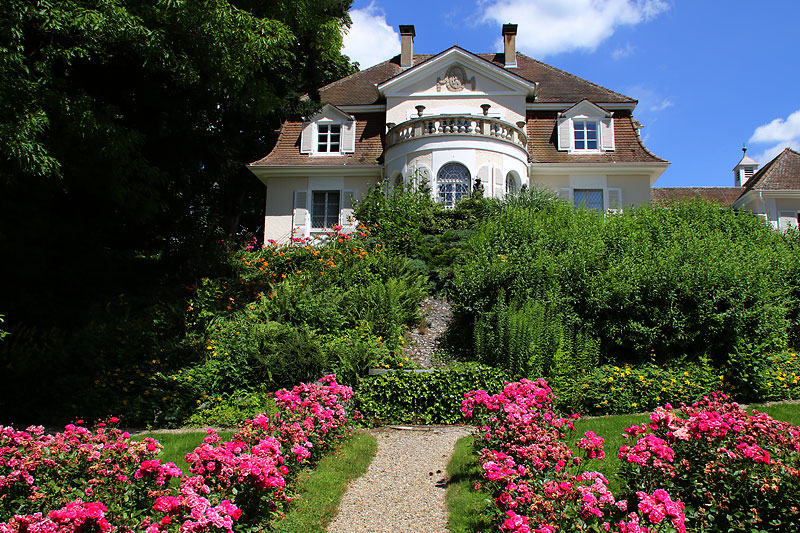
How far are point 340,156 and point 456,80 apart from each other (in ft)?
17.3

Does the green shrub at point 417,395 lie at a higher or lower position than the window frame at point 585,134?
lower

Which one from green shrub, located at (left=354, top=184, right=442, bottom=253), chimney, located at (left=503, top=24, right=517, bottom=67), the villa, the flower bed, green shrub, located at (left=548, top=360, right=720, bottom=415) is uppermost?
chimney, located at (left=503, top=24, right=517, bottom=67)

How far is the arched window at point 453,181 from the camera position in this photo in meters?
20.3

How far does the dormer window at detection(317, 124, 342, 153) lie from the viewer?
22719mm

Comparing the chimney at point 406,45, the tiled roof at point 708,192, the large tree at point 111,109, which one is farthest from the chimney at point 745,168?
the large tree at point 111,109

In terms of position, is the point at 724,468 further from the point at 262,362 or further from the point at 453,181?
the point at 453,181

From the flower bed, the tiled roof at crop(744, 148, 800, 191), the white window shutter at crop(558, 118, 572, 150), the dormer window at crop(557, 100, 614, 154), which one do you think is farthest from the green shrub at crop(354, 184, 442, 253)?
the tiled roof at crop(744, 148, 800, 191)

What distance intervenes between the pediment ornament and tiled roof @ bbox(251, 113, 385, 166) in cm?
281

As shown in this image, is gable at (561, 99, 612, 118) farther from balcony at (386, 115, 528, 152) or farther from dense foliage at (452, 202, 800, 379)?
dense foliage at (452, 202, 800, 379)

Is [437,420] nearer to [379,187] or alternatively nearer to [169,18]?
Result: [169,18]

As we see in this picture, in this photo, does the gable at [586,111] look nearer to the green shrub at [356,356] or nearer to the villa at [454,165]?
the villa at [454,165]

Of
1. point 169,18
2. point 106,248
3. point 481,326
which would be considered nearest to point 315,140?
point 106,248

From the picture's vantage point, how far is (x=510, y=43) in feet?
82.1

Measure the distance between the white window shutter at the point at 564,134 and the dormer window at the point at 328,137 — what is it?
27.4 feet
